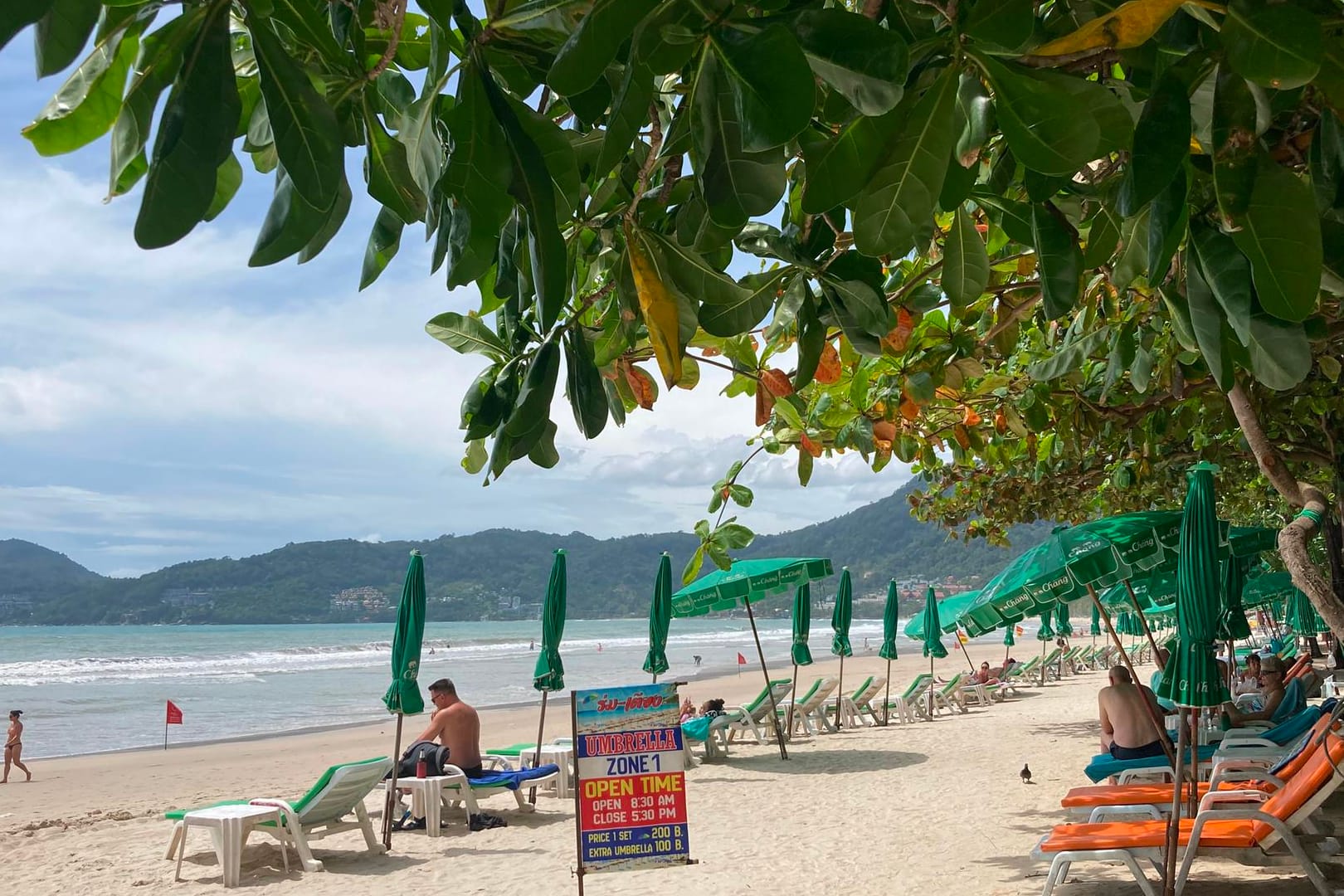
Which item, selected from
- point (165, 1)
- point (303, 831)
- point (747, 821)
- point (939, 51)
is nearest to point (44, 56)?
point (165, 1)

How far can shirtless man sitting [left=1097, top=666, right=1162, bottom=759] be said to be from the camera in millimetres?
7444

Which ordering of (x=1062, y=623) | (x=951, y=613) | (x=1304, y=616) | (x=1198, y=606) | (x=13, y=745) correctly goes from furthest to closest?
(x=1062, y=623) < (x=1304, y=616) < (x=13, y=745) < (x=951, y=613) < (x=1198, y=606)

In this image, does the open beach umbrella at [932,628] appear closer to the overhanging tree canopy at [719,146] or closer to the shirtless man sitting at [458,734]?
the shirtless man sitting at [458,734]

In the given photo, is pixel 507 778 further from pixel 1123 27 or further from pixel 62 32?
pixel 62 32

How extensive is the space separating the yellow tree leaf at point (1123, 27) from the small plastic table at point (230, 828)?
7.46 m

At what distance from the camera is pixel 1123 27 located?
3.06ft

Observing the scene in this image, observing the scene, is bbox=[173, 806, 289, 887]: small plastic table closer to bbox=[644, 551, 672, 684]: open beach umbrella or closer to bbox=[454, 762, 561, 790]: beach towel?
bbox=[454, 762, 561, 790]: beach towel

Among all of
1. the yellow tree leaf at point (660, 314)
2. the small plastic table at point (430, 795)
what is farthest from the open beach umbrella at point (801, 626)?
the yellow tree leaf at point (660, 314)

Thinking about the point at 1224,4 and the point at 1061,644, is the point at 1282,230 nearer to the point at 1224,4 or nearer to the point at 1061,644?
the point at 1224,4

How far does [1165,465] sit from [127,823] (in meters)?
10.1

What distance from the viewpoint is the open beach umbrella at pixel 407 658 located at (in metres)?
7.97

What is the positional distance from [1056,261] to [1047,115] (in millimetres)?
567

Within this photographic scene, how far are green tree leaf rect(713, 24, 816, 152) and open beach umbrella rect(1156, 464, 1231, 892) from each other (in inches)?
159

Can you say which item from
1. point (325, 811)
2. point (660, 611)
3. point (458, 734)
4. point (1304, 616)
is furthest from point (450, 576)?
point (325, 811)
